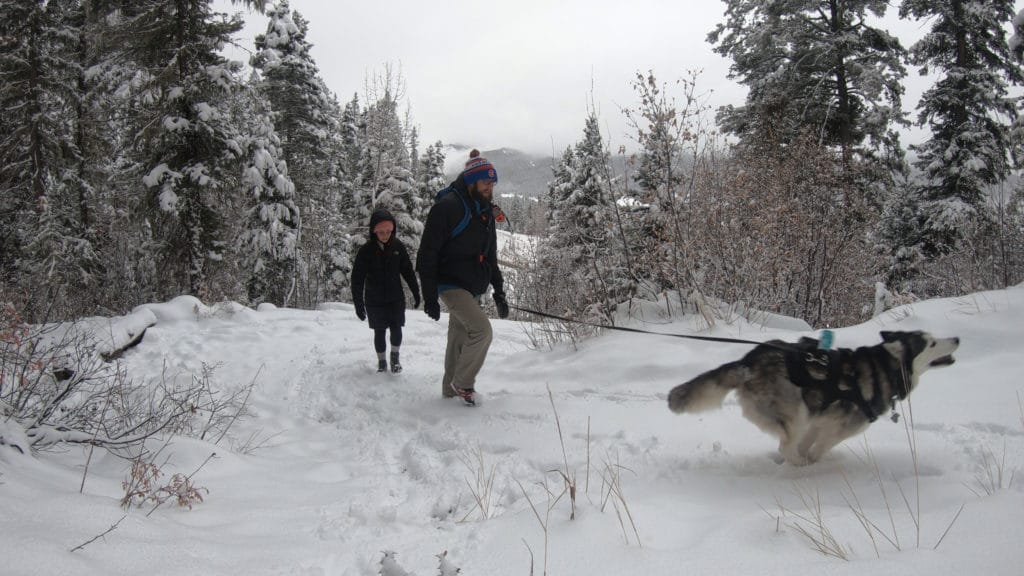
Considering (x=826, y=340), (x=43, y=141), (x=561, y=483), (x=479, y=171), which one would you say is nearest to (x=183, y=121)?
(x=43, y=141)

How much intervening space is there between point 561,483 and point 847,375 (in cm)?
170

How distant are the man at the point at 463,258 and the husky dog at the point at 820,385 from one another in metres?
2.22

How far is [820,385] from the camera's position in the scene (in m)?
2.65

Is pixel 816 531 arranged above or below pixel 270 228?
below

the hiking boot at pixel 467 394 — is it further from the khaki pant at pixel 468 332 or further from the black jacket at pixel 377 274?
the black jacket at pixel 377 274

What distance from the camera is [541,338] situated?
6594 millimetres

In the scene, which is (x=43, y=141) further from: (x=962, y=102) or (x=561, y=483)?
(x=962, y=102)

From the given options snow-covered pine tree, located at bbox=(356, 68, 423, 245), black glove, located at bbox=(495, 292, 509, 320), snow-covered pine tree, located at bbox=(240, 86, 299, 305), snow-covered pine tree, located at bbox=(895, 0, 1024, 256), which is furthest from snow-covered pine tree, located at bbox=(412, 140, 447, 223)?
black glove, located at bbox=(495, 292, 509, 320)

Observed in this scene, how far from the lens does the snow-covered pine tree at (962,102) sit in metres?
14.9

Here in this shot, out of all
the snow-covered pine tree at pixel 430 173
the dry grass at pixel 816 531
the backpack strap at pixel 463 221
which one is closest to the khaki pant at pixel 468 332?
the backpack strap at pixel 463 221

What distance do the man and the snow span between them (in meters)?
0.56

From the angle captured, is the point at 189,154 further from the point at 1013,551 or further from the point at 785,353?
the point at 1013,551

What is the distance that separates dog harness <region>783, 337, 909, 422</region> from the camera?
8.57 ft

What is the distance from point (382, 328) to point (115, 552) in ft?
14.0
